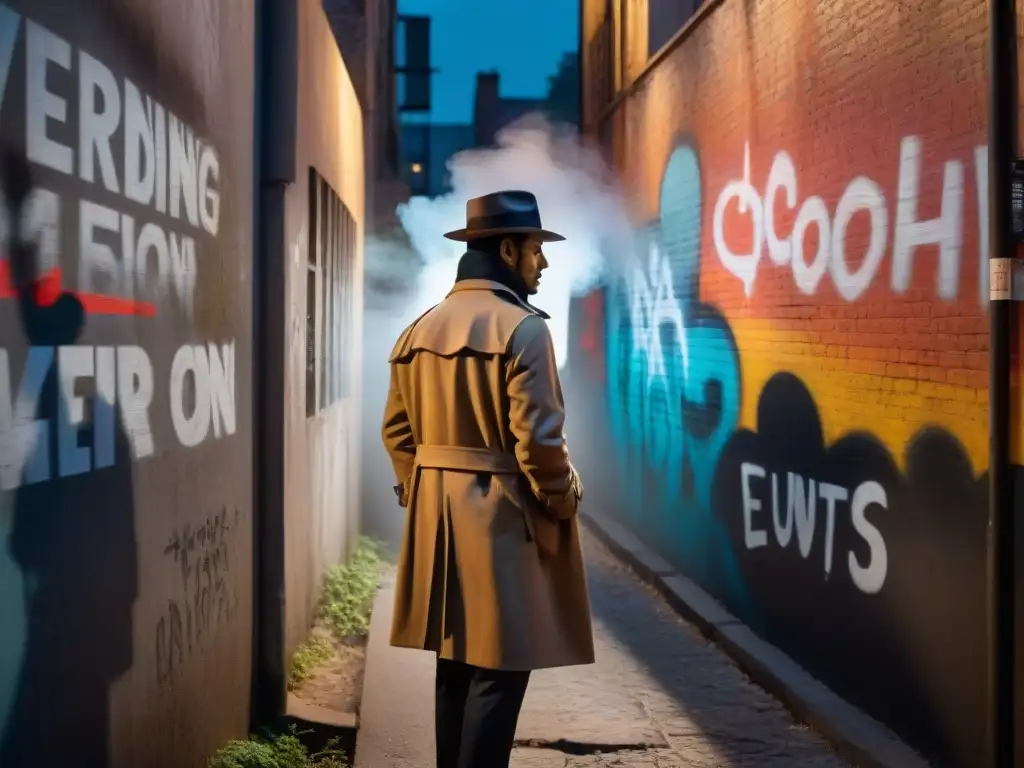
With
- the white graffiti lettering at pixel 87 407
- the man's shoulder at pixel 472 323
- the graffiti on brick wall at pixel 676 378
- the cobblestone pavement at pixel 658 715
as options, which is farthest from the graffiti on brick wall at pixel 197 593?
the graffiti on brick wall at pixel 676 378

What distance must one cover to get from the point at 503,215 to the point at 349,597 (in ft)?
13.9

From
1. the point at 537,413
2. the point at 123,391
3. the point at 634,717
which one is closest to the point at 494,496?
the point at 537,413

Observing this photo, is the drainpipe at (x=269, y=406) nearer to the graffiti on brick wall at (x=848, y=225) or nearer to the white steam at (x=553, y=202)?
the graffiti on brick wall at (x=848, y=225)

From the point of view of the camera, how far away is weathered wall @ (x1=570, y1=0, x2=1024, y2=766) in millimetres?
4336

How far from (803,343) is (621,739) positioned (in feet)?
7.64

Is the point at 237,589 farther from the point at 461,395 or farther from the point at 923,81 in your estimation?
the point at 923,81

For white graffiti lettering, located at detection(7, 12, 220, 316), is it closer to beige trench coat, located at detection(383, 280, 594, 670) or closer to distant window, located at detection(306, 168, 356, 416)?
beige trench coat, located at detection(383, 280, 594, 670)

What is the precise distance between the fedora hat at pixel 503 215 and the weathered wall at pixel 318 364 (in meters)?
1.72

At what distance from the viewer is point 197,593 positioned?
12.5 feet

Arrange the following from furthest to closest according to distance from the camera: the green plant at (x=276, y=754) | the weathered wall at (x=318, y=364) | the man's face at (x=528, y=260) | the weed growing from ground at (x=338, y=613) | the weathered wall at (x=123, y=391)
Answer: the weed growing from ground at (x=338, y=613), the weathered wall at (x=318, y=364), the green plant at (x=276, y=754), the man's face at (x=528, y=260), the weathered wall at (x=123, y=391)

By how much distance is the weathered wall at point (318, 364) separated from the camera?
5445mm

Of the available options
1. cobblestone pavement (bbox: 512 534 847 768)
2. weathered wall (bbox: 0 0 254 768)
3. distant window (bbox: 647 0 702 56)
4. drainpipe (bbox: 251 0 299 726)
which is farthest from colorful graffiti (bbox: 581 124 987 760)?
weathered wall (bbox: 0 0 254 768)

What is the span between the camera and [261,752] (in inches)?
173

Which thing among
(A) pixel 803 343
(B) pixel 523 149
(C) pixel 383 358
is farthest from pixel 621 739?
(B) pixel 523 149
